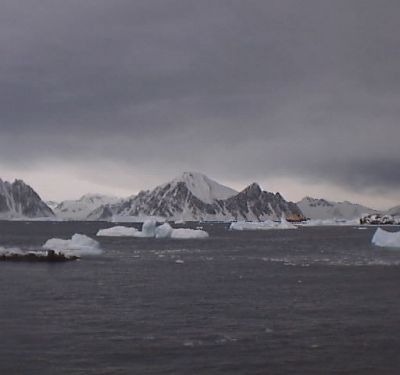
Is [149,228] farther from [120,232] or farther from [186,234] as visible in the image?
[120,232]

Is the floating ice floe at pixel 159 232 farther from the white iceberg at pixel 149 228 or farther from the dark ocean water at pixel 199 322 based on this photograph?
the dark ocean water at pixel 199 322

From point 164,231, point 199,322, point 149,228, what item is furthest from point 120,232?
point 199,322

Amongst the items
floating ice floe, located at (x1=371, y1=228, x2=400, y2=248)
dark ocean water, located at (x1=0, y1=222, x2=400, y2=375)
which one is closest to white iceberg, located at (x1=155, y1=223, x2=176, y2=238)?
floating ice floe, located at (x1=371, y1=228, x2=400, y2=248)

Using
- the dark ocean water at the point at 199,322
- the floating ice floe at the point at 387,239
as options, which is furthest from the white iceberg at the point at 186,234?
the dark ocean water at the point at 199,322

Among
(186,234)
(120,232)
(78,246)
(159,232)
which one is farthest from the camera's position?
(120,232)

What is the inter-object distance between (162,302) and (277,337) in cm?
1004

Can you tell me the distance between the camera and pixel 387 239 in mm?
87000

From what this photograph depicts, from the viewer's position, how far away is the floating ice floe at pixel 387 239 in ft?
273

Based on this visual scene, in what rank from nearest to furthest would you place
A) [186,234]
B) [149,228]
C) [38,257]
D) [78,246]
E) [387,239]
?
[38,257]
[78,246]
[387,239]
[149,228]
[186,234]

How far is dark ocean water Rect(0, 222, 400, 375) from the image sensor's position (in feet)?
64.1

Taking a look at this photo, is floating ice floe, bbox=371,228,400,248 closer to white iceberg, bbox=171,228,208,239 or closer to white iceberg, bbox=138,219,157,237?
white iceberg, bbox=171,228,208,239

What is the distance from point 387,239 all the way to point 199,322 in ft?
217

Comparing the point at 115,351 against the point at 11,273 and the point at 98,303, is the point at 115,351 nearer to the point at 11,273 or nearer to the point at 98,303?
the point at 98,303

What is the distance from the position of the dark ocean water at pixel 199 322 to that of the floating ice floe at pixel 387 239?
3706cm
